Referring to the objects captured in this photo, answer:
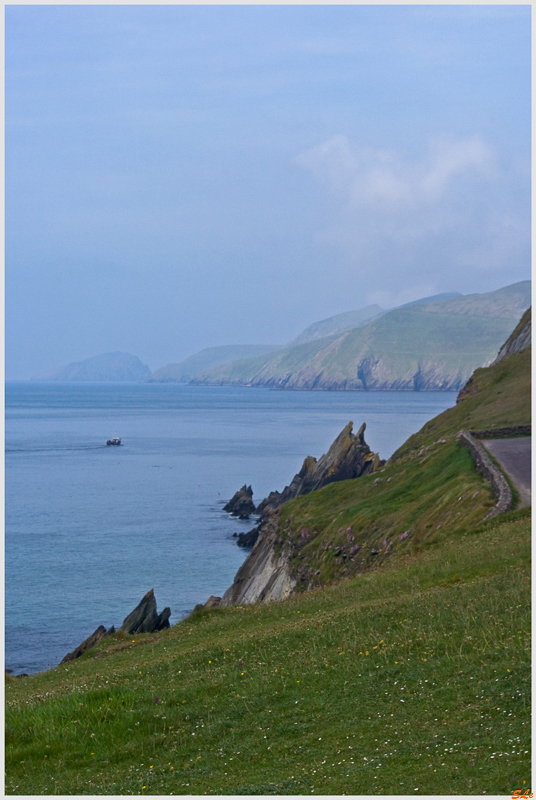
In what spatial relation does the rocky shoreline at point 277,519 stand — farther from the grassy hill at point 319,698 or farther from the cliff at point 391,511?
the grassy hill at point 319,698

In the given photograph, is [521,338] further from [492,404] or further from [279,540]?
[279,540]

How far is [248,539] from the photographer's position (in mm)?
80625

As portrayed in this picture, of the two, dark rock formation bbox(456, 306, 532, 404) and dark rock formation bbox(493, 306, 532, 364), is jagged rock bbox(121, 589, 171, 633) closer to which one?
dark rock formation bbox(456, 306, 532, 404)

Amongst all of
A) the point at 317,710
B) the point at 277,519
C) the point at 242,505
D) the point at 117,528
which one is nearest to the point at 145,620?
the point at 277,519

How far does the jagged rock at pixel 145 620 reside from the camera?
46844 mm

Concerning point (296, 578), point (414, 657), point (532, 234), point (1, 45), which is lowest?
point (296, 578)

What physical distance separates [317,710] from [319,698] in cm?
51

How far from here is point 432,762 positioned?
10.6 metres

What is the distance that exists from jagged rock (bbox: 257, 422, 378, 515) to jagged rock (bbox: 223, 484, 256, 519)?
12868 millimetres

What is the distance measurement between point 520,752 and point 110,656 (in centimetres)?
1914

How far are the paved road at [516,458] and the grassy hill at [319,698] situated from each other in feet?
21.9

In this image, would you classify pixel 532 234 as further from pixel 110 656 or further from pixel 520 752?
pixel 110 656

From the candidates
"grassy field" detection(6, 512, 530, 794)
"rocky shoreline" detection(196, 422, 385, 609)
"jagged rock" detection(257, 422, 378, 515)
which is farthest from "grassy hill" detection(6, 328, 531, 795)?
"jagged rock" detection(257, 422, 378, 515)

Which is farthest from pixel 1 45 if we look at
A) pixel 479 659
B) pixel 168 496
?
pixel 168 496
